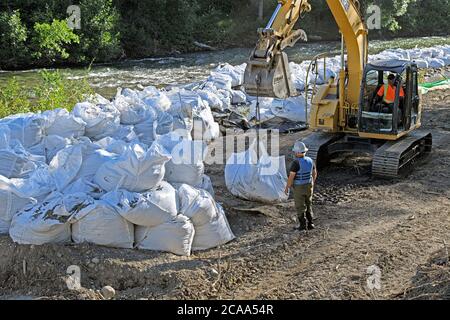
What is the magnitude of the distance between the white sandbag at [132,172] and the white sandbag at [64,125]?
75.6 inches

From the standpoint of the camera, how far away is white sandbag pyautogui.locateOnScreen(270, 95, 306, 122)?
13.0 metres

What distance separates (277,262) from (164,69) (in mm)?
16872

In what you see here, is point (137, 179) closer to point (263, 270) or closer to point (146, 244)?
point (146, 244)

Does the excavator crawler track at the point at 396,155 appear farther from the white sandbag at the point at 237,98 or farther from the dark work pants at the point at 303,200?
the white sandbag at the point at 237,98

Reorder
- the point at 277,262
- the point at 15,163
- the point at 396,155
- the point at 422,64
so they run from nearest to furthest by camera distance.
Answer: the point at 277,262 < the point at 15,163 < the point at 396,155 < the point at 422,64

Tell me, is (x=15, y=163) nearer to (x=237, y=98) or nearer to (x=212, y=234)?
(x=212, y=234)

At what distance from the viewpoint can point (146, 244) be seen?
6.60 metres

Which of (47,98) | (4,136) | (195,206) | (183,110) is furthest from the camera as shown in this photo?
(47,98)

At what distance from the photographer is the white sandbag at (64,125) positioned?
8484 millimetres

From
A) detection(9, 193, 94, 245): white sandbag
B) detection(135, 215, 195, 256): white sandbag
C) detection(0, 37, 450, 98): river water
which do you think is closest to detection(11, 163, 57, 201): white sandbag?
detection(9, 193, 94, 245): white sandbag

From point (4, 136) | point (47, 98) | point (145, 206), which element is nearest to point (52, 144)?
point (4, 136)

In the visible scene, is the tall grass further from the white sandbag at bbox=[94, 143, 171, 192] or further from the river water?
the white sandbag at bbox=[94, 143, 171, 192]

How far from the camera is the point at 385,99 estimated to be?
931cm
